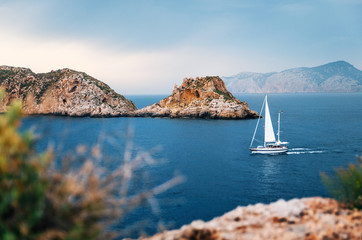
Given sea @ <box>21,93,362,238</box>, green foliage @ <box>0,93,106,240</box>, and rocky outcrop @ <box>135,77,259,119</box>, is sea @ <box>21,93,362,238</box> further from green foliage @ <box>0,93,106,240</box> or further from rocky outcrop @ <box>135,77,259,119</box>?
rocky outcrop @ <box>135,77,259,119</box>

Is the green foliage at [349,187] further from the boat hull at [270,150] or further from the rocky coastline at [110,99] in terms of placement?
the rocky coastline at [110,99]

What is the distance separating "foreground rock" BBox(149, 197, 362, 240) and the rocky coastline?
9460 centimetres

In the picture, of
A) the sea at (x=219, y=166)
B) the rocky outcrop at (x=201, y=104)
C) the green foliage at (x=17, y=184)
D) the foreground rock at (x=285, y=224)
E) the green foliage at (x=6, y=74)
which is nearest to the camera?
the green foliage at (x=17, y=184)

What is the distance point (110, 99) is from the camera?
122m

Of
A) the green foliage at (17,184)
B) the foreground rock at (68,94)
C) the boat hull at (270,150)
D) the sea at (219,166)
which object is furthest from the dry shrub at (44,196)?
the foreground rock at (68,94)

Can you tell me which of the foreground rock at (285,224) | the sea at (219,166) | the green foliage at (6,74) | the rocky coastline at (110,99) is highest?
the green foliage at (6,74)

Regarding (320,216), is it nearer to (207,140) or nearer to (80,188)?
(80,188)

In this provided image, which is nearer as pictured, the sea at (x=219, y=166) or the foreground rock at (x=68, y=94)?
the sea at (x=219, y=166)

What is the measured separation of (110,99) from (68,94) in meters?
18.0

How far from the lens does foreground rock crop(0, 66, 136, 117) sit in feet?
364

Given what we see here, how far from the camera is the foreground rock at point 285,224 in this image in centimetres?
778

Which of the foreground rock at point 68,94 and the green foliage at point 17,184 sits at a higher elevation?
the foreground rock at point 68,94

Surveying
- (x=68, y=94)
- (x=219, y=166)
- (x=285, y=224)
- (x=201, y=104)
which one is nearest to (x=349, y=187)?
(x=285, y=224)

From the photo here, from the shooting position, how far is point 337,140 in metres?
60.4
